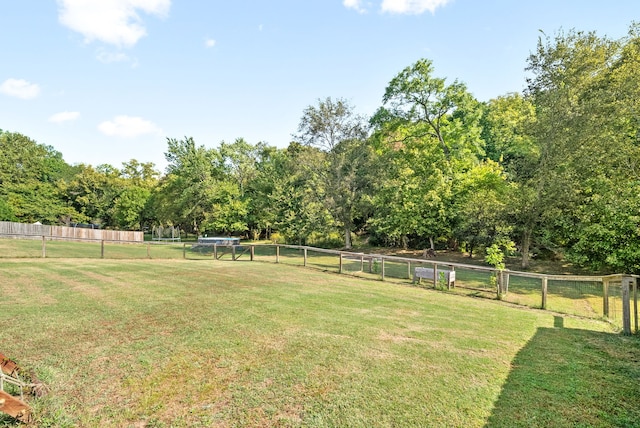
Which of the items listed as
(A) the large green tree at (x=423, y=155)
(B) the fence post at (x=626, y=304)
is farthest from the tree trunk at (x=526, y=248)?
(B) the fence post at (x=626, y=304)

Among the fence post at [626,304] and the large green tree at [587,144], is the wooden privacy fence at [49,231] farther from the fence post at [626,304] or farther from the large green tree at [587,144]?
the large green tree at [587,144]

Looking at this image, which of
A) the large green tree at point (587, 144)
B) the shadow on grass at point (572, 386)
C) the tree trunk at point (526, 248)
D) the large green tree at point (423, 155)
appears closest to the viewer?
the shadow on grass at point (572, 386)

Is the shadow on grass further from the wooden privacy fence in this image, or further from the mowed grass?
the wooden privacy fence

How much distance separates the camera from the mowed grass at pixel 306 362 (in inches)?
129

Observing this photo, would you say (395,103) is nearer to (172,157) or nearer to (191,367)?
(191,367)

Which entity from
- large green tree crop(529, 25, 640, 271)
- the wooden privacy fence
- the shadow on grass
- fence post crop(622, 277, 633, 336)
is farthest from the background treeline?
the wooden privacy fence

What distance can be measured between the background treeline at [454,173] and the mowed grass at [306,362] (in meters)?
6.87

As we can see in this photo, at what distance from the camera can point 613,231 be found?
1314 centimetres

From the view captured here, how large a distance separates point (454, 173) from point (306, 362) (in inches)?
860

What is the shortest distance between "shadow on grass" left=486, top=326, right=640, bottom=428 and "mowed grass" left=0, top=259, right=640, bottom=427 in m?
0.02

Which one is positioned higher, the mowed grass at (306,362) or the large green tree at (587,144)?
the large green tree at (587,144)

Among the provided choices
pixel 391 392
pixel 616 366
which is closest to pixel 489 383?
pixel 391 392

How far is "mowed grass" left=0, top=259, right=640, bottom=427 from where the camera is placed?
3281 millimetres

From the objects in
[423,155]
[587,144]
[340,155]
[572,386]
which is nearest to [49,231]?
[340,155]
